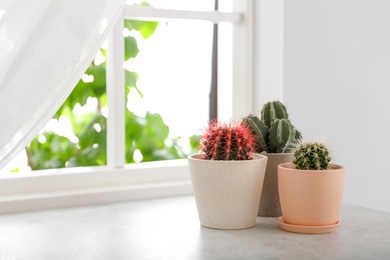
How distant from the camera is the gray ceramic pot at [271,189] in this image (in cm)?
168

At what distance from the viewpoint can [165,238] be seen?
1511 millimetres

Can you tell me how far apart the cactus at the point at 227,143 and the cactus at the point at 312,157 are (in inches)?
4.9

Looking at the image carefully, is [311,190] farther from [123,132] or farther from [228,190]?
[123,132]

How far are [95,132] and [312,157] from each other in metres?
1.81

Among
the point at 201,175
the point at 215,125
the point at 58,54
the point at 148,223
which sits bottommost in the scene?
the point at 148,223

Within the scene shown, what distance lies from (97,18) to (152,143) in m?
1.80

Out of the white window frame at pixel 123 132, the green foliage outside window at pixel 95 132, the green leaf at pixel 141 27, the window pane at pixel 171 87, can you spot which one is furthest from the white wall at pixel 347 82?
the green leaf at pixel 141 27

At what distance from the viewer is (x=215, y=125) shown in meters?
1.60

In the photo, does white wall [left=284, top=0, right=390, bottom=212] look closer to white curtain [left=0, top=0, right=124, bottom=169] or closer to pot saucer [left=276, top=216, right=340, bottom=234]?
pot saucer [left=276, top=216, right=340, bottom=234]

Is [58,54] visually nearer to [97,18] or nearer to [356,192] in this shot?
[97,18]

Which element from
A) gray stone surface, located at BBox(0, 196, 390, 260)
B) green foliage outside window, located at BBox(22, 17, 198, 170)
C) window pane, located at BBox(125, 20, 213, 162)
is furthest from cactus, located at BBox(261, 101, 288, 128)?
window pane, located at BBox(125, 20, 213, 162)

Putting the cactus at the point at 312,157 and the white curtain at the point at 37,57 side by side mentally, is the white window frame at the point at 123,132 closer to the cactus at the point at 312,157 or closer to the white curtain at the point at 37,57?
the white curtain at the point at 37,57

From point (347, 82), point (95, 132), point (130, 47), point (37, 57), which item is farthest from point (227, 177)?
point (130, 47)

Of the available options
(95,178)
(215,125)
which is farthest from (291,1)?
(95,178)
